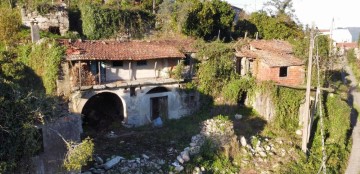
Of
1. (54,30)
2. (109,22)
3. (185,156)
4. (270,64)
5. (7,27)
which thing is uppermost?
(109,22)

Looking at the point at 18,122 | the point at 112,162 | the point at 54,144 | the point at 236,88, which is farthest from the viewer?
the point at 236,88

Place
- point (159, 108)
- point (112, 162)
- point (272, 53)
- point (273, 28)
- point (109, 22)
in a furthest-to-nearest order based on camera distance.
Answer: point (273, 28)
point (109, 22)
point (272, 53)
point (159, 108)
point (112, 162)

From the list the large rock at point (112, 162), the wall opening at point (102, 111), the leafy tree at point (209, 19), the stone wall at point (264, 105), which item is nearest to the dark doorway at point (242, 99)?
the stone wall at point (264, 105)

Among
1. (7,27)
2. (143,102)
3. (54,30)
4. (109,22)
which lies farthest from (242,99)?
(54,30)

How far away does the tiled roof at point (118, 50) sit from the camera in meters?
20.3

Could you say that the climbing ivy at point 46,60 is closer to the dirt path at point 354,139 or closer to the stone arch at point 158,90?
the stone arch at point 158,90

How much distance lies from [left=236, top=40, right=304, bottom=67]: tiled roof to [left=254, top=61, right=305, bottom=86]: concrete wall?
16.2 inches

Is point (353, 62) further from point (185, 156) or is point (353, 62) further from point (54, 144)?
point (54, 144)

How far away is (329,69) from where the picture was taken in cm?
2791

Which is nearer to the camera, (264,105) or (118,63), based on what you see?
(118,63)

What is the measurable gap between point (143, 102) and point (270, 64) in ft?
29.9

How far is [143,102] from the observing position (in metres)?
22.0

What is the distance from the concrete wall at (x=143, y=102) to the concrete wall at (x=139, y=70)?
3.90ft

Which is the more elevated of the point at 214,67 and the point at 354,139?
the point at 214,67
